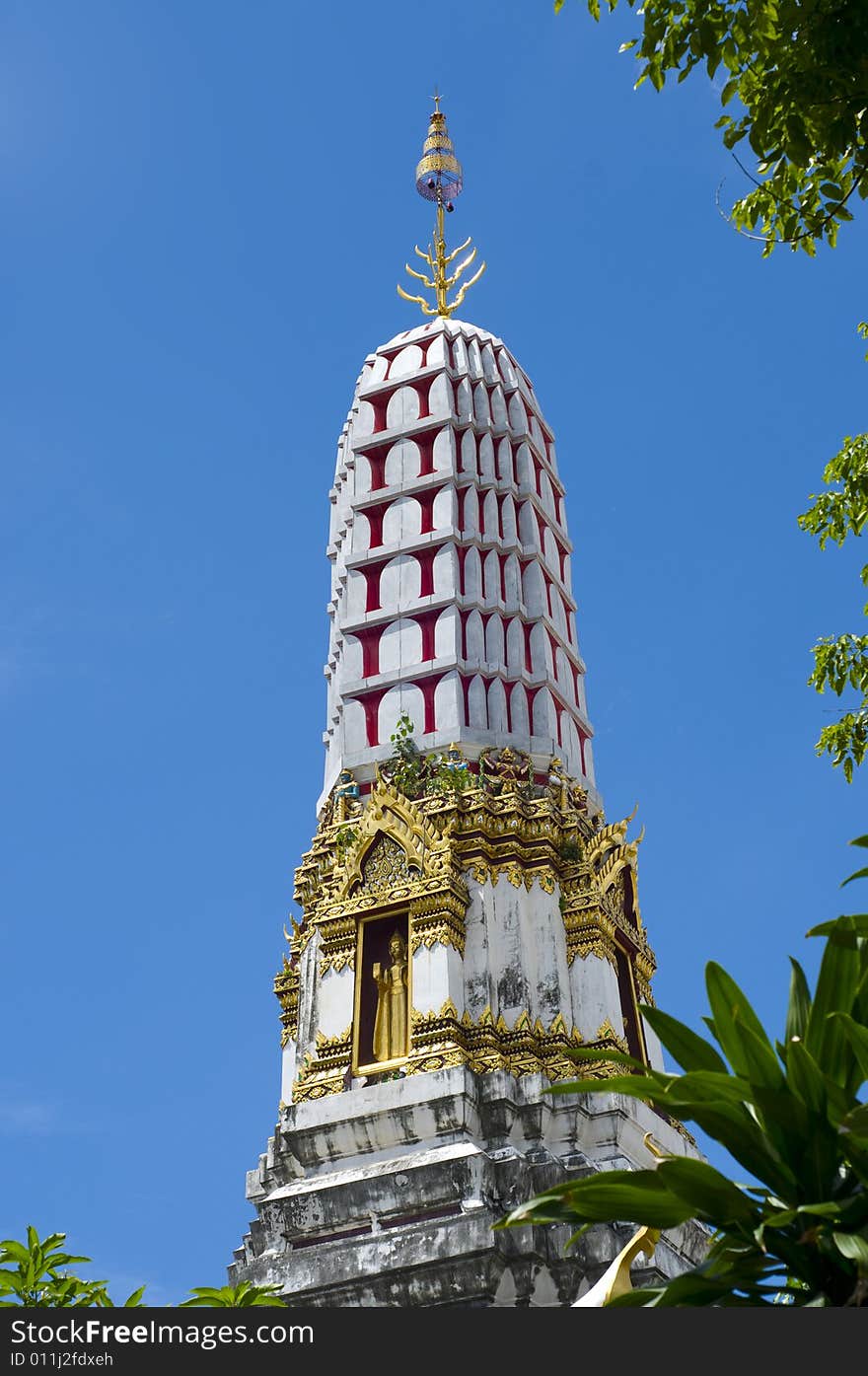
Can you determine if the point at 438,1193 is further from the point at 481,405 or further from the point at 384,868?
the point at 481,405

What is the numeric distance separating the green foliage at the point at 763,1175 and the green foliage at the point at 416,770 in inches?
628

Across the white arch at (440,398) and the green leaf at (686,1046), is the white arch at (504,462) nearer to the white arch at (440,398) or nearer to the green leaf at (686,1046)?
the white arch at (440,398)

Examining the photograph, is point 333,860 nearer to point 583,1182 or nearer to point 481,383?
point 481,383

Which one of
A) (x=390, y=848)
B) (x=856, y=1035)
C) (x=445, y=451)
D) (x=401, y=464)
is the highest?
(x=401, y=464)

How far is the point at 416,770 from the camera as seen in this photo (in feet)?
79.8

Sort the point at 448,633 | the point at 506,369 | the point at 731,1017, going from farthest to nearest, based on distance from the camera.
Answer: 1. the point at 506,369
2. the point at 448,633
3. the point at 731,1017

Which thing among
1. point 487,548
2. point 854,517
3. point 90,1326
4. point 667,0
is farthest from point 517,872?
point 90,1326

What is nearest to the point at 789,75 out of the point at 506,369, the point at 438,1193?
the point at 438,1193

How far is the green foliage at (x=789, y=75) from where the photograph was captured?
8898 millimetres

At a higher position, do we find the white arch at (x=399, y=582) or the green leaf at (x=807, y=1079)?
the white arch at (x=399, y=582)

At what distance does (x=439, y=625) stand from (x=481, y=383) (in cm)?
579

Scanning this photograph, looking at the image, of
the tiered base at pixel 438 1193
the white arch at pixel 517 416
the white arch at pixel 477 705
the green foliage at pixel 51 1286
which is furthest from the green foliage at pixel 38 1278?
the white arch at pixel 517 416

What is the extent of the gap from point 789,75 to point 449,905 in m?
14.8

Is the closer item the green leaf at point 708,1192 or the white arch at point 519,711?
the green leaf at point 708,1192
